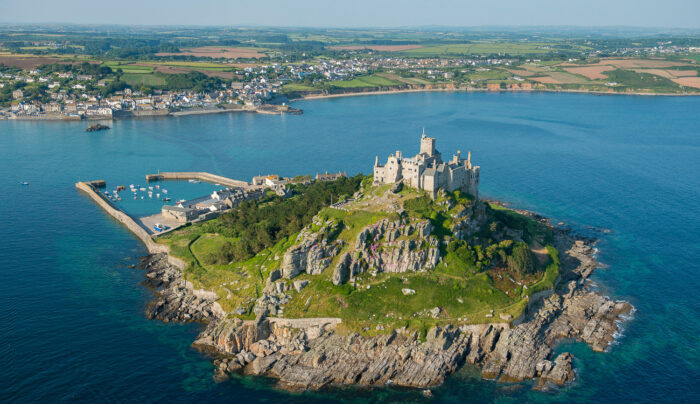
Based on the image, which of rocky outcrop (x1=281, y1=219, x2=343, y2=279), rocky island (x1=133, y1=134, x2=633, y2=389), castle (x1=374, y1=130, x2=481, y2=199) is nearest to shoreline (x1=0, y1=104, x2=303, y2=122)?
rocky island (x1=133, y1=134, x2=633, y2=389)

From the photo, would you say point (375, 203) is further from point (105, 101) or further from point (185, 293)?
point (105, 101)

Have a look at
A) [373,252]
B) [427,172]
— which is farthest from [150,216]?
[427,172]

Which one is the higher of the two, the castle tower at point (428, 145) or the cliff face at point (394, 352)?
the castle tower at point (428, 145)

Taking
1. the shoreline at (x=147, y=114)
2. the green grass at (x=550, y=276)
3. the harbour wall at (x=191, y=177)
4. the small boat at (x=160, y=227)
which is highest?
the shoreline at (x=147, y=114)

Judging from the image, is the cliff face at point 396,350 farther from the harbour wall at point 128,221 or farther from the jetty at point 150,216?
the jetty at point 150,216

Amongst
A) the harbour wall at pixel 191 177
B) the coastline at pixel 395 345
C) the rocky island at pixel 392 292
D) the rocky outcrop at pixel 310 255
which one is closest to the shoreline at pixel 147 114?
the harbour wall at pixel 191 177

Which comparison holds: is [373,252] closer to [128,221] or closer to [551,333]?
[551,333]

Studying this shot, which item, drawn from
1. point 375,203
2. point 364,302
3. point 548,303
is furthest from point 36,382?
point 548,303

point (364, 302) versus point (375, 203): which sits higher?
point (375, 203)
